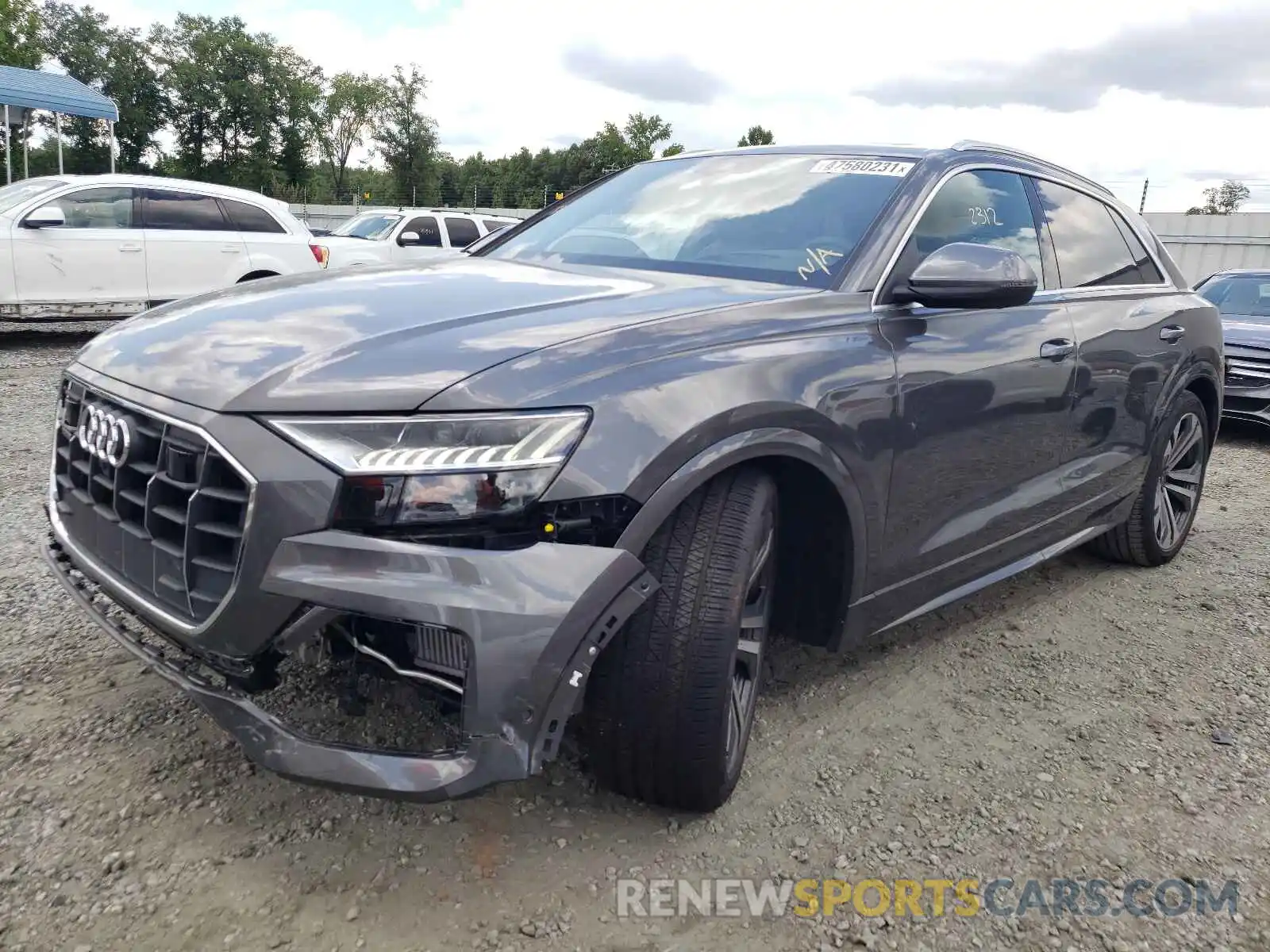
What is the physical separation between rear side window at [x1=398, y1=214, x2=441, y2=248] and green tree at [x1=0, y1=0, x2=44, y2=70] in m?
33.5

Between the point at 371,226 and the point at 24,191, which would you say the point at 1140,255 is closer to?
the point at 24,191

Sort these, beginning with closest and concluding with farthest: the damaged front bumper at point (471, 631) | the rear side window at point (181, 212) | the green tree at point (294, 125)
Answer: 1. the damaged front bumper at point (471, 631)
2. the rear side window at point (181, 212)
3. the green tree at point (294, 125)

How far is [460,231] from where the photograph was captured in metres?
Result: 13.7

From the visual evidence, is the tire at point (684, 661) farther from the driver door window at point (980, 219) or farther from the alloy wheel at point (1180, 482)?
the alloy wheel at point (1180, 482)

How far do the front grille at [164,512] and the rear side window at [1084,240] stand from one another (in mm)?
2863

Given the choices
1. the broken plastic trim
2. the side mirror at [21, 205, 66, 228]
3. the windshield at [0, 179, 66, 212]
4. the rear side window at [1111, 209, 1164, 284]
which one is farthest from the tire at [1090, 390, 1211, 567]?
the windshield at [0, 179, 66, 212]

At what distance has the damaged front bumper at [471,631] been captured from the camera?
5.53 ft

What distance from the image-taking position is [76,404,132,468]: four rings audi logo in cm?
201

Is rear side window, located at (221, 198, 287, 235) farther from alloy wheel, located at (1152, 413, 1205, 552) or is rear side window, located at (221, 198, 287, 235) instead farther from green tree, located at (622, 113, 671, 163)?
green tree, located at (622, 113, 671, 163)

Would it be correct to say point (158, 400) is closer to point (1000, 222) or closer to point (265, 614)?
point (265, 614)

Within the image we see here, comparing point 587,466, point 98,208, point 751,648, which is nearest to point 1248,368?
point 751,648

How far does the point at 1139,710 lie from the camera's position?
3008mm

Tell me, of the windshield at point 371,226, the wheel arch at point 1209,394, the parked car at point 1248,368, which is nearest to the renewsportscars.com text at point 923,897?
the wheel arch at point 1209,394

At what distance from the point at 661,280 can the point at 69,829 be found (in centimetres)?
189
